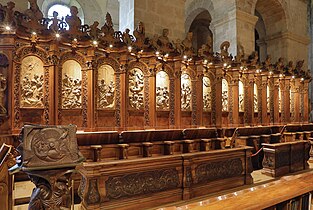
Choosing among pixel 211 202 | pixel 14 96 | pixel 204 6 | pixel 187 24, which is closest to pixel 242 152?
pixel 211 202

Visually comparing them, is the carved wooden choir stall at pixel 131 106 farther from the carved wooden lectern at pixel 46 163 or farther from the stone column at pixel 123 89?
the carved wooden lectern at pixel 46 163

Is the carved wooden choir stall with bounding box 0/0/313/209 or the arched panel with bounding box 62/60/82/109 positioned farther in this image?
the arched panel with bounding box 62/60/82/109

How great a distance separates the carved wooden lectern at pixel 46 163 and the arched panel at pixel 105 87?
4580 mm

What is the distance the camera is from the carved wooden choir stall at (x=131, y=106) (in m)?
3.70

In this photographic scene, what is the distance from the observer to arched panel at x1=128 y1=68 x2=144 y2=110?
6.98 metres

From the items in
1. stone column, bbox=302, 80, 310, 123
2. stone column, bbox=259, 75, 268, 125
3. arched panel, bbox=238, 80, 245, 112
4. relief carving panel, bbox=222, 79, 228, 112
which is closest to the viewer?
relief carving panel, bbox=222, 79, 228, 112

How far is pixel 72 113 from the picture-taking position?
6051mm

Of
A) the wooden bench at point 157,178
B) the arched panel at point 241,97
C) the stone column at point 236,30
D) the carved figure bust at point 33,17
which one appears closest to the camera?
the wooden bench at point 157,178

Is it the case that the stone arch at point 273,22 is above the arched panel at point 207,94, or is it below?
above

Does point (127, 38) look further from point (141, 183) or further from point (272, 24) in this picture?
point (272, 24)

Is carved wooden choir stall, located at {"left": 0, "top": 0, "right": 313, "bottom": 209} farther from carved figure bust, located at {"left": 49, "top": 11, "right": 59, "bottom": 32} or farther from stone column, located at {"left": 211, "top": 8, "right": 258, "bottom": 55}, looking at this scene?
stone column, located at {"left": 211, "top": 8, "right": 258, "bottom": 55}

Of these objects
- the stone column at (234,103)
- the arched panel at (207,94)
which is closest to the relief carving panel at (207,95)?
the arched panel at (207,94)

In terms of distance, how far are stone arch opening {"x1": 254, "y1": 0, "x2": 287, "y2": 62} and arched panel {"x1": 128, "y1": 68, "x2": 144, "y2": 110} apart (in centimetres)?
887

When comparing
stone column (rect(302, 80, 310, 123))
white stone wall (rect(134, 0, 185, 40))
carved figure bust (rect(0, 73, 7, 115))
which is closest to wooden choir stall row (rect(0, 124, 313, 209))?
carved figure bust (rect(0, 73, 7, 115))
